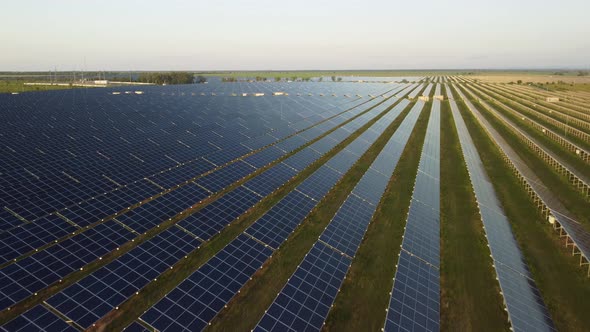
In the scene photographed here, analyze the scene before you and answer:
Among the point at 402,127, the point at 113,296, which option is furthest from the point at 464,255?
the point at 402,127

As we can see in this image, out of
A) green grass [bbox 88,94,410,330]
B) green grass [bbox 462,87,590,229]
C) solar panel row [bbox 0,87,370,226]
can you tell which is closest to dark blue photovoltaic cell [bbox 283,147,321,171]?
green grass [bbox 88,94,410,330]

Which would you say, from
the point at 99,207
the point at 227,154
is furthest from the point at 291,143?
the point at 99,207

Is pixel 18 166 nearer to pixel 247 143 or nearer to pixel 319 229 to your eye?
pixel 247 143

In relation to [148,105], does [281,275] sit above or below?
below

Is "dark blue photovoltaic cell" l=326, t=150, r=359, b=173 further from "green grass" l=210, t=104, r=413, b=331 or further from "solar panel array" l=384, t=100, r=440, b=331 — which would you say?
"solar panel array" l=384, t=100, r=440, b=331

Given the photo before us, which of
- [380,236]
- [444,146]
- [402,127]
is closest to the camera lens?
[380,236]

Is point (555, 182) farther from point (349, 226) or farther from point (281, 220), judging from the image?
point (281, 220)

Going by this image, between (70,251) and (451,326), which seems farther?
(70,251)

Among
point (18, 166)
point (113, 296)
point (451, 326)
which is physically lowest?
point (451, 326)
